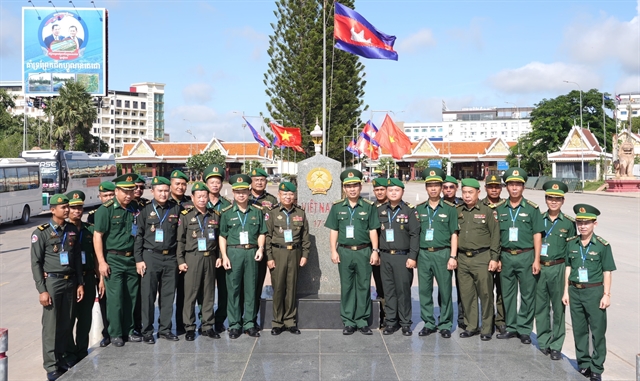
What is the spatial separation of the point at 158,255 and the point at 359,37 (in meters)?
8.64

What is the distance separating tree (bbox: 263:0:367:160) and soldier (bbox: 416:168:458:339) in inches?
936

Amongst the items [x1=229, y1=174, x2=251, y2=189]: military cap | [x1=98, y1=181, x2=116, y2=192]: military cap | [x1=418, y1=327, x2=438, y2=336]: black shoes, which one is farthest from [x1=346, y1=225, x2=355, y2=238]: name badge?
[x1=98, y1=181, x2=116, y2=192]: military cap

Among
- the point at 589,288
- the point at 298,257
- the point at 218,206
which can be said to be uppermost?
the point at 218,206

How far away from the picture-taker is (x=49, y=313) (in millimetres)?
5426

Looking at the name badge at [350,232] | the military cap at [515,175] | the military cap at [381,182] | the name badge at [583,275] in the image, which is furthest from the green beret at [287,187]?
the name badge at [583,275]

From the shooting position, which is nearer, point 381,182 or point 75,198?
point 75,198

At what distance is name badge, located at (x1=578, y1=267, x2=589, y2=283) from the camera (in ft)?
17.5

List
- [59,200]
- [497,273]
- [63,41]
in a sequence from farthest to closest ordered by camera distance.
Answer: [63,41]
[497,273]
[59,200]

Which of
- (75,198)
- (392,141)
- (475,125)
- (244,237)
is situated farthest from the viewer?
(475,125)

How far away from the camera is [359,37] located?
1324 cm

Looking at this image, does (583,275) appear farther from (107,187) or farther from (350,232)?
(107,187)

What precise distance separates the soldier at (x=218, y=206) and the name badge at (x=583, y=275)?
3615 millimetres

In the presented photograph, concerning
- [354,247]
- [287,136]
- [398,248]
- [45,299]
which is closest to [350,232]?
[354,247]

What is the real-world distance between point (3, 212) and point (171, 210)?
16.2 m
